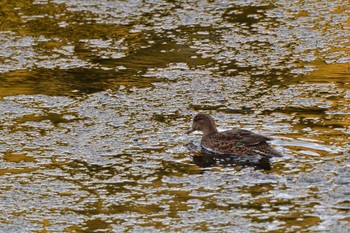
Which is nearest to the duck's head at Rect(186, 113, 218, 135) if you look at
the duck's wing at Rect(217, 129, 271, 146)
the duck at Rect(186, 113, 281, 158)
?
the duck at Rect(186, 113, 281, 158)

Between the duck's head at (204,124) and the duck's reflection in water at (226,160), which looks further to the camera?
the duck's head at (204,124)

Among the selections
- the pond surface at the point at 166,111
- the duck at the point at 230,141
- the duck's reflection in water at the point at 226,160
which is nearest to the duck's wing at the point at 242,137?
the duck at the point at 230,141

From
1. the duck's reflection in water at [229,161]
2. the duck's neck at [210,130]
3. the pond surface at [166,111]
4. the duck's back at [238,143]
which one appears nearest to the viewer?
the pond surface at [166,111]

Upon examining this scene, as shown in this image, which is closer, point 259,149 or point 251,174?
point 251,174

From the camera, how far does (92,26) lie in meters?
15.3

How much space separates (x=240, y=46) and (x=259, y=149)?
4.48 meters

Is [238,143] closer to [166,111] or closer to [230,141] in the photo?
[230,141]

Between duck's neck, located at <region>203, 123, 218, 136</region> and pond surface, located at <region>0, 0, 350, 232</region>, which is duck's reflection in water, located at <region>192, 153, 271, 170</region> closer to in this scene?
pond surface, located at <region>0, 0, 350, 232</region>

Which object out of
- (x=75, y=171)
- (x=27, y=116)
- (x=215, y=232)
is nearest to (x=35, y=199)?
(x=75, y=171)

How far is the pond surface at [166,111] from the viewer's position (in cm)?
809

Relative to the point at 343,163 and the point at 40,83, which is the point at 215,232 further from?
the point at 40,83

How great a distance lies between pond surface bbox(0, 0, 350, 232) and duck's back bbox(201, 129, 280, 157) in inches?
10.1

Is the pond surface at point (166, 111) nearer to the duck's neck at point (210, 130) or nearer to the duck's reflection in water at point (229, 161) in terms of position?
the duck's reflection in water at point (229, 161)

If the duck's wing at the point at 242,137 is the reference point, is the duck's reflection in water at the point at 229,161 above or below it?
below
